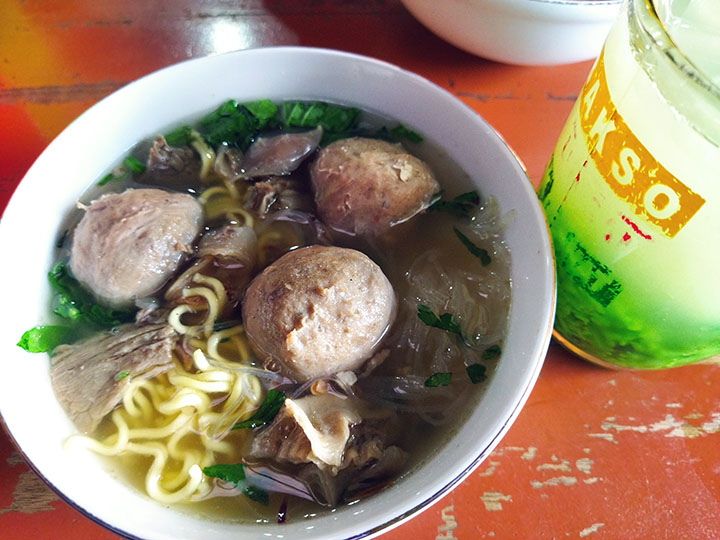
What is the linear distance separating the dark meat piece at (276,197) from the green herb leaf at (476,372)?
49 cm

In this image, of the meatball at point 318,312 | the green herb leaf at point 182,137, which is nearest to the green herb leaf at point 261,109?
the green herb leaf at point 182,137

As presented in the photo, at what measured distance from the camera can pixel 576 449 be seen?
1.08m

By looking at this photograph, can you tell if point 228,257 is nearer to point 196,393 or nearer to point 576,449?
point 196,393

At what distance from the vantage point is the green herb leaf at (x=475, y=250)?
114 cm

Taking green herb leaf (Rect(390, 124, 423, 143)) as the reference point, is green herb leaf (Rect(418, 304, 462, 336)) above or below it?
below

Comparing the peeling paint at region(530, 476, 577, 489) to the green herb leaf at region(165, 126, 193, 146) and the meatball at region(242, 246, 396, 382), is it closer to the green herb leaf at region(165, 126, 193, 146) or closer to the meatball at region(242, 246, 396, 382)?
the meatball at region(242, 246, 396, 382)

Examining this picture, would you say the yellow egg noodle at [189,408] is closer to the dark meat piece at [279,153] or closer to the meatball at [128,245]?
the meatball at [128,245]

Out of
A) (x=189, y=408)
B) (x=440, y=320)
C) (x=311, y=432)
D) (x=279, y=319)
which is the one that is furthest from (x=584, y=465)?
(x=189, y=408)

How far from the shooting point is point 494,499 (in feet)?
3.37

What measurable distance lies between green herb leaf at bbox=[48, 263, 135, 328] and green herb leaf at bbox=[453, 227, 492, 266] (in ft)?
2.28

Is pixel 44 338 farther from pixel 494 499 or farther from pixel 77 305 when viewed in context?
pixel 494 499

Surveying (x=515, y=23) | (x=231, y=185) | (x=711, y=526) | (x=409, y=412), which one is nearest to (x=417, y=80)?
(x=515, y=23)

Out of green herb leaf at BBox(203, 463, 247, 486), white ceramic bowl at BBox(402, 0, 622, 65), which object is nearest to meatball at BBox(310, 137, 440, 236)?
white ceramic bowl at BBox(402, 0, 622, 65)

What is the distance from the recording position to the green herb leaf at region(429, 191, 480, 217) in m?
1.16
